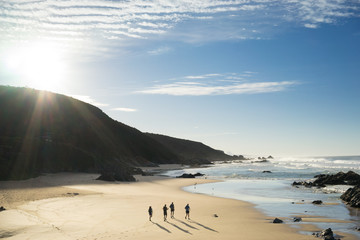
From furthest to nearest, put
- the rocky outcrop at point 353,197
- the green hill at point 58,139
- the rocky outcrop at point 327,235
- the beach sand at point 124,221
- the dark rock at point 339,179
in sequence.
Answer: the green hill at point 58,139
the dark rock at point 339,179
the rocky outcrop at point 353,197
the beach sand at point 124,221
the rocky outcrop at point 327,235

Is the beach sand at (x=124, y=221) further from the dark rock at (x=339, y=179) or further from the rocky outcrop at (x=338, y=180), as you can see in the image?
the dark rock at (x=339, y=179)

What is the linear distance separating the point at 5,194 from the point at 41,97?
74.9 metres

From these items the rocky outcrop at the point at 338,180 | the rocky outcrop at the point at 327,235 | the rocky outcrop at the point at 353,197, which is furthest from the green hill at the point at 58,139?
the rocky outcrop at the point at 327,235

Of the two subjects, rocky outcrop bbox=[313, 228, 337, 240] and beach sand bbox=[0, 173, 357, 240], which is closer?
rocky outcrop bbox=[313, 228, 337, 240]

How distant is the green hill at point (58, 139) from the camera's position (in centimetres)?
5759

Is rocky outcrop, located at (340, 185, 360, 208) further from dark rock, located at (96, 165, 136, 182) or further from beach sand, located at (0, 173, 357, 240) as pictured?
dark rock, located at (96, 165, 136, 182)

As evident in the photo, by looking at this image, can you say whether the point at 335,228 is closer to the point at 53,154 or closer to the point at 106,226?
the point at 106,226

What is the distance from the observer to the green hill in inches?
2267

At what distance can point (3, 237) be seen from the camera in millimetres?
17656

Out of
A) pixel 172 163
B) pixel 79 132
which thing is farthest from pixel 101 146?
pixel 172 163

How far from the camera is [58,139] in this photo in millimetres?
80625

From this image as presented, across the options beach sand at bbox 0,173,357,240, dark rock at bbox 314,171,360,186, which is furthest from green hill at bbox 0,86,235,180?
dark rock at bbox 314,171,360,186

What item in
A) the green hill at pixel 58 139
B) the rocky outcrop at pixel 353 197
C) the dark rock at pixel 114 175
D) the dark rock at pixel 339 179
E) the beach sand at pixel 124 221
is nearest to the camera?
the beach sand at pixel 124 221

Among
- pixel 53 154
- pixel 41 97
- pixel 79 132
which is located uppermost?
pixel 41 97
